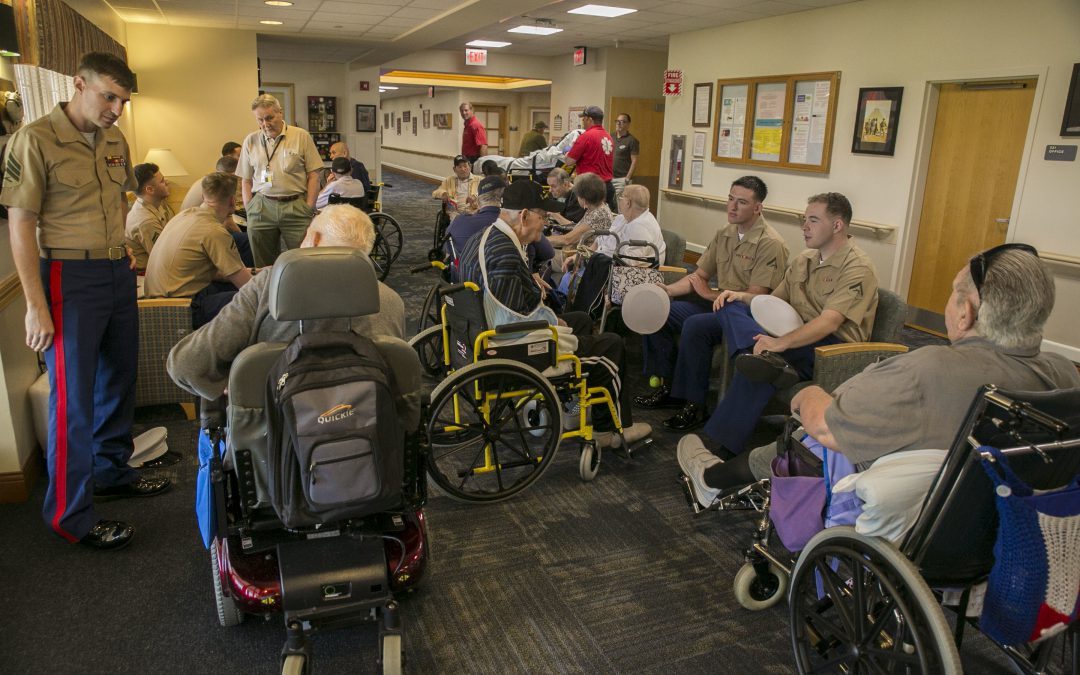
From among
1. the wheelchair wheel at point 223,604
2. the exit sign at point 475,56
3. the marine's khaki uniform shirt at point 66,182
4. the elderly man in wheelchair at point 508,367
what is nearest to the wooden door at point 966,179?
the elderly man in wheelchair at point 508,367

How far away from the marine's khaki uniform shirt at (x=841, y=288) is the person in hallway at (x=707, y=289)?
1.06 feet

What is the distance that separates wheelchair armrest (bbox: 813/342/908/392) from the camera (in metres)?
2.87

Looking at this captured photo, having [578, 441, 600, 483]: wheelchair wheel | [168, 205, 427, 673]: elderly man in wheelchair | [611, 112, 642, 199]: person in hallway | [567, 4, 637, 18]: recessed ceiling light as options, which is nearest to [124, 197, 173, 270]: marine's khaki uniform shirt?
[168, 205, 427, 673]: elderly man in wheelchair

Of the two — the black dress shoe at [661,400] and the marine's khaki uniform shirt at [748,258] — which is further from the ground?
the marine's khaki uniform shirt at [748,258]

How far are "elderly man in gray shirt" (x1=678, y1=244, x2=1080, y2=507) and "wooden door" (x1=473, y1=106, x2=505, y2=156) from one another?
58.9 feet

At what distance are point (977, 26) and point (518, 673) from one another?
5565mm

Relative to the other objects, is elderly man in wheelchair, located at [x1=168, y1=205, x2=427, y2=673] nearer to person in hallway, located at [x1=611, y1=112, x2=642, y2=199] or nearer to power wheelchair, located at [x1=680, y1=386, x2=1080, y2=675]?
power wheelchair, located at [x1=680, y1=386, x2=1080, y2=675]

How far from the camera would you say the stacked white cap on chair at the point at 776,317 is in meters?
3.15

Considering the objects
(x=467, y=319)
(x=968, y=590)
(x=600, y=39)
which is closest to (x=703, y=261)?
(x=467, y=319)

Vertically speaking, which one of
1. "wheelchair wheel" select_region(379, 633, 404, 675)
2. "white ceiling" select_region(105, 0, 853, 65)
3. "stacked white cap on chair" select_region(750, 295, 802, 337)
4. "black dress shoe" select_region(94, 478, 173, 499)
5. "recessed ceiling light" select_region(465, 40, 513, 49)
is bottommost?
"black dress shoe" select_region(94, 478, 173, 499)

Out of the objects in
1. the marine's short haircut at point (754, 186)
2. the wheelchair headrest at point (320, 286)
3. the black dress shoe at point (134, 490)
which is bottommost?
the black dress shoe at point (134, 490)

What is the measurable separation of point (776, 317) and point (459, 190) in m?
4.34

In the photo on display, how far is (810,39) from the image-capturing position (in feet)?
22.2

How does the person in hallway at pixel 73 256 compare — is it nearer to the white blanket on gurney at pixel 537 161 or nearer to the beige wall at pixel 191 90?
the white blanket on gurney at pixel 537 161
